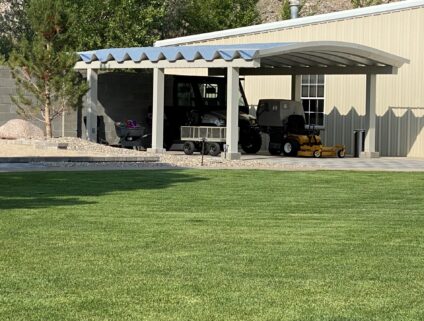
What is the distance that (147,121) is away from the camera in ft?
113

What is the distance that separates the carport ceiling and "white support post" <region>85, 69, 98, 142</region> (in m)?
0.34

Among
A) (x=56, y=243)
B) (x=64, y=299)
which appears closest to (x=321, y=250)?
(x=56, y=243)

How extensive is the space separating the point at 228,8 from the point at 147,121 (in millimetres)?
27240

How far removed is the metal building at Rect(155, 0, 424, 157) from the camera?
108 ft

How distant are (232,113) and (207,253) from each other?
17961 millimetres

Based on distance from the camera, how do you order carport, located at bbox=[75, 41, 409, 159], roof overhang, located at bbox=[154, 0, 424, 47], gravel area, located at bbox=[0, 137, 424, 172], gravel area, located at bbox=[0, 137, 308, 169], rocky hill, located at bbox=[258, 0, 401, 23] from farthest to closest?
rocky hill, located at bbox=[258, 0, 401, 23], roof overhang, located at bbox=[154, 0, 424, 47], carport, located at bbox=[75, 41, 409, 159], gravel area, located at bbox=[0, 137, 308, 169], gravel area, located at bbox=[0, 137, 424, 172]

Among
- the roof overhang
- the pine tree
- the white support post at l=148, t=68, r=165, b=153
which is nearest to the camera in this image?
the pine tree

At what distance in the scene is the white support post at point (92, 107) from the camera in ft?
109

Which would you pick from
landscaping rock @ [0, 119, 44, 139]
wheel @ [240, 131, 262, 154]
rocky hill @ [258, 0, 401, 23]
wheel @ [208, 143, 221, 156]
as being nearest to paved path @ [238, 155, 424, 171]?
wheel @ [208, 143, 221, 156]

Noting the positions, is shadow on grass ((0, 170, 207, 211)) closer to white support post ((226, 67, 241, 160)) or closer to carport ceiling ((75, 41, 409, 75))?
white support post ((226, 67, 241, 160))

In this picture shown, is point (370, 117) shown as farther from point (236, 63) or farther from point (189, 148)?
point (236, 63)

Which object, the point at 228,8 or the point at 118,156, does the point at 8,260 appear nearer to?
the point at 118,156

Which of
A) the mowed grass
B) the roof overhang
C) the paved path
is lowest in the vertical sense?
the mowed grass

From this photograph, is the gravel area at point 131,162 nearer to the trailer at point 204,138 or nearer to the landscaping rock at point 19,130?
the trailer at point 204,138
